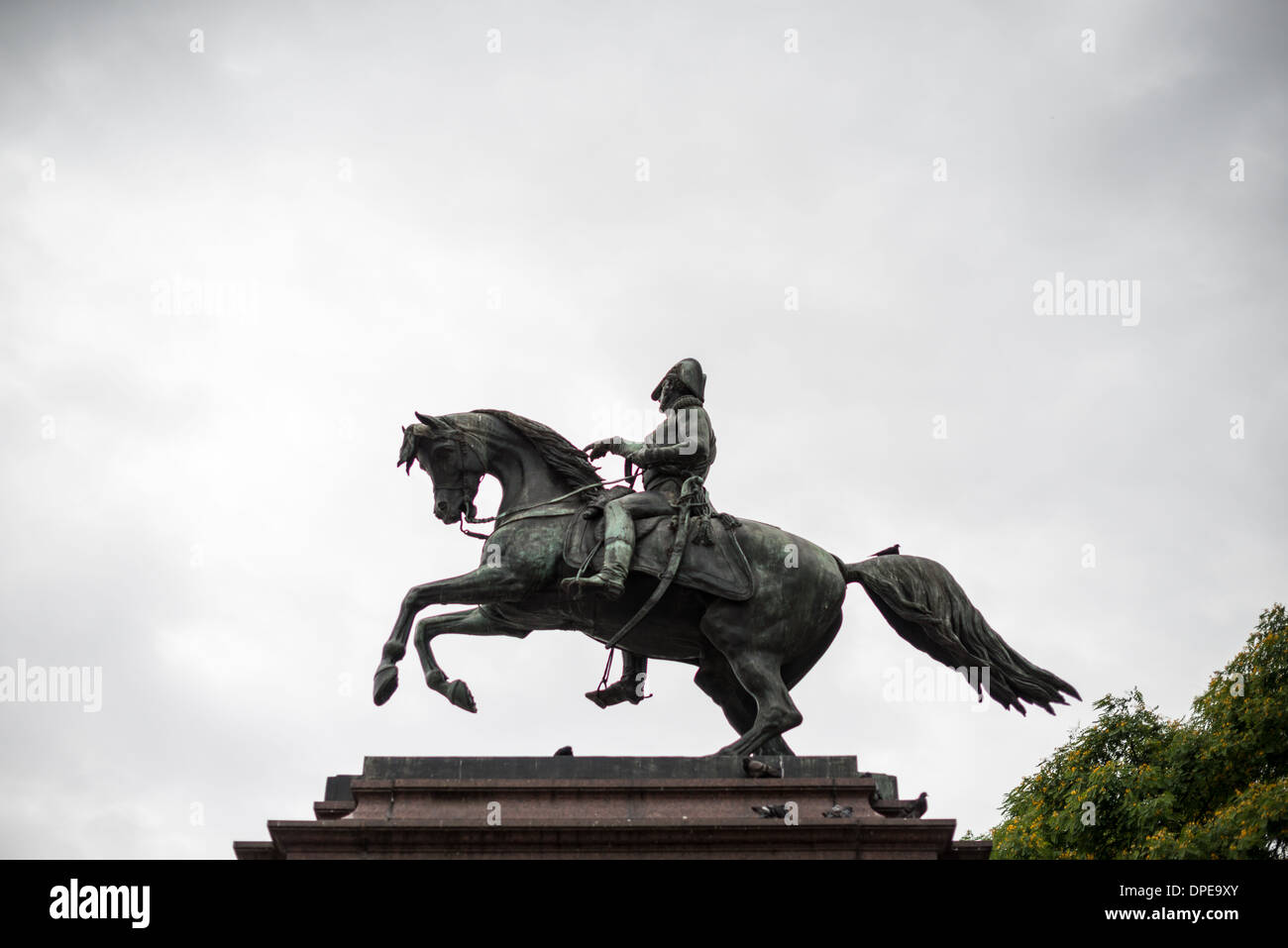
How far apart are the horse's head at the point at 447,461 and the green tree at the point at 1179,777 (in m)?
16.6

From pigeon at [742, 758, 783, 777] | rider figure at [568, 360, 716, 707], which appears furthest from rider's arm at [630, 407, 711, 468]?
pigeon at [742, 758, 783, 777]

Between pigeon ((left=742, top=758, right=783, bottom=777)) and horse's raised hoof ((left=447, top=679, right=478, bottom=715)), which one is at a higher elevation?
horse's raised hoof ((left=447, top=679, right=478, bottom=715))

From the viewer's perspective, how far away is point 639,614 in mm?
17891

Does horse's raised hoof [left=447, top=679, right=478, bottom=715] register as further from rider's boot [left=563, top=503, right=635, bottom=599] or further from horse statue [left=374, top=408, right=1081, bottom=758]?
rider's boot [left=563, top=503, right=635, bottom=599]

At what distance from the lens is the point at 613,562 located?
57.5ft

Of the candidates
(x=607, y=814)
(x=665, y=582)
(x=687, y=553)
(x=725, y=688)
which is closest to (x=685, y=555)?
(x=687, y=553)

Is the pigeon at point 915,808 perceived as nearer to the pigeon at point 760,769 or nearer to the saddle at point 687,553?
the pigeon at point 760,769

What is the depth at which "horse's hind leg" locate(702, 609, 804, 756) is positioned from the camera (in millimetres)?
17453

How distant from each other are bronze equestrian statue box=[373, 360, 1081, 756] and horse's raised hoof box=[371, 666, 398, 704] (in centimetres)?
2
